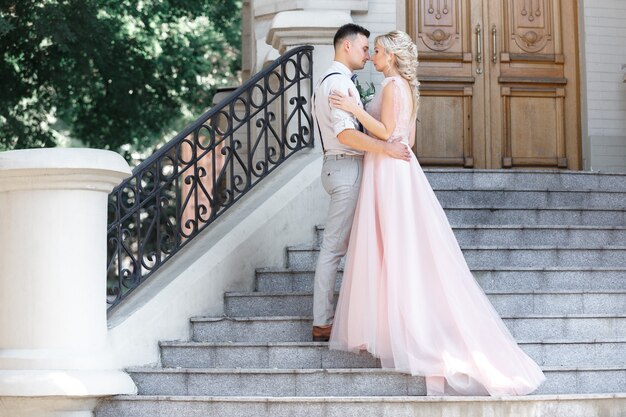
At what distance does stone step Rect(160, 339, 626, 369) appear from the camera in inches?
269

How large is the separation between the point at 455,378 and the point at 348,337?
672 mm

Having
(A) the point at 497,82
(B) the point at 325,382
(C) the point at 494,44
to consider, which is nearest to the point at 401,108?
(B) the point at 325,382

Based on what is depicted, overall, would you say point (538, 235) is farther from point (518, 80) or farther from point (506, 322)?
point (518, 80)

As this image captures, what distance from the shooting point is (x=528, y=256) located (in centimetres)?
812

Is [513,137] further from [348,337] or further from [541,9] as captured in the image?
[348,337]

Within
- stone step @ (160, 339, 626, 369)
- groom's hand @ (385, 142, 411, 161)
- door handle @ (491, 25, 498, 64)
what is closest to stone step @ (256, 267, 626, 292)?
stone step @ (160, 339, 626, 369)

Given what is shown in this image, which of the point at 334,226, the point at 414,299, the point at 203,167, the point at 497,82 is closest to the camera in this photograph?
the point at 414,299

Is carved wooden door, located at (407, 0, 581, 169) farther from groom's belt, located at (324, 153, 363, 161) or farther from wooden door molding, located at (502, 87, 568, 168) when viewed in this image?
groom's belt, located at (324, 153, 363, 161)

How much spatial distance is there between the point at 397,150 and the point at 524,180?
293cm

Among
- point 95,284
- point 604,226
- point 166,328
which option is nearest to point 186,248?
point 166,328

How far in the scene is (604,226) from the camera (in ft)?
28.1

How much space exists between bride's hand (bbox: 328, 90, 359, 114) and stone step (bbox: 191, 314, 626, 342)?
1.32 m

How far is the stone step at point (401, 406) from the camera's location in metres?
6.23

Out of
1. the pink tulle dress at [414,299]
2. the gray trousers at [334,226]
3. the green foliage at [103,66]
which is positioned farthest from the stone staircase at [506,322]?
the green foliage at [103,66]
